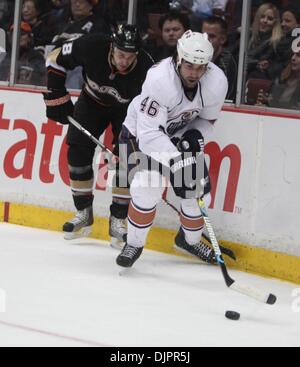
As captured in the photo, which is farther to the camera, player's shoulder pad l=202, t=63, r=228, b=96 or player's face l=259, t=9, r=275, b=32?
player's face l=259, t=9, r=275, b=32

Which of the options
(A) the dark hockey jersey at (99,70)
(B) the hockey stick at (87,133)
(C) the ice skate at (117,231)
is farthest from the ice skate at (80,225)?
(A) the dark hockey jersey at (99,70)

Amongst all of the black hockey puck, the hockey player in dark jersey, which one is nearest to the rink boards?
the hockey player in dark jersey

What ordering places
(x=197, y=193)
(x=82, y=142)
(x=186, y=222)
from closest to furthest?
(x=197, y=193) < (x=186, y=222) < (x=82, y=142)

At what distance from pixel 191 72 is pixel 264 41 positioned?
658 mm

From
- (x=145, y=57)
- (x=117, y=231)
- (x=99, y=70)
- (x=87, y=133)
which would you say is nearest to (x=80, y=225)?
(x=117, y=231)

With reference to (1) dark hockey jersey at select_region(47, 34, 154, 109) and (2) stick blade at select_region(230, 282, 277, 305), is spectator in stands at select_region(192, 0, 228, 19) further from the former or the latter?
(2) stick blade at select_region(230, 282, 277, 305)

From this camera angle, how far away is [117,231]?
480 cm

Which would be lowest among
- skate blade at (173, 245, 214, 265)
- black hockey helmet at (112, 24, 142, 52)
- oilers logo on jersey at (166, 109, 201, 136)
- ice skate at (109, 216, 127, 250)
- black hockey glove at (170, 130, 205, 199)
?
skate blade at (173, 245, 214, 265)

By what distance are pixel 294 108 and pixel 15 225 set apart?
1818mm

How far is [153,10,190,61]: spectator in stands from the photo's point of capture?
4848 millimetres

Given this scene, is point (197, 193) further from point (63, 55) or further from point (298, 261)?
point (63, 55)
